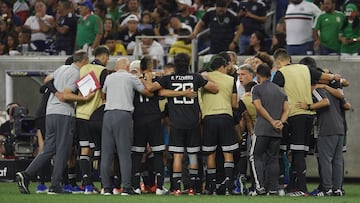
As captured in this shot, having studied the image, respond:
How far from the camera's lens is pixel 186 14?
Answer: 27.6 m

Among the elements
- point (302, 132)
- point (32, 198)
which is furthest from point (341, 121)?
point (32, 198)

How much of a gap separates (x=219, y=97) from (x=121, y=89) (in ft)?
5.15

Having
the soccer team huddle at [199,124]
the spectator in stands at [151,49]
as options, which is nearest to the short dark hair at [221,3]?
the spectator in stands at [151,49]

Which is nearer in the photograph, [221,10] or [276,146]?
[276,146]

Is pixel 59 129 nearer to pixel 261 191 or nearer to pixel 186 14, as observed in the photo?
pixel 261 191

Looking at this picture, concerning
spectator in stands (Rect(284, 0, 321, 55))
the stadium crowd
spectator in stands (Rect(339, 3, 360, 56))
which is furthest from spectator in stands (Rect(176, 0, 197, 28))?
the stadium crowd

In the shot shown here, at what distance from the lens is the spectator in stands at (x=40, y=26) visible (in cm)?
2828

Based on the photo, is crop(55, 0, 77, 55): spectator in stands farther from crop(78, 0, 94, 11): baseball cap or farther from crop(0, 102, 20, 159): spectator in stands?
crop(0, 102, 20, 159): spectator in stands

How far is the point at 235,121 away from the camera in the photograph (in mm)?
19797

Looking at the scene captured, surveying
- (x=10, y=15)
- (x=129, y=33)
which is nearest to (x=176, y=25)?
(x=129, y=33)

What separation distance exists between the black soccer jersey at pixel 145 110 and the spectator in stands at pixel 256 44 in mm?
5491

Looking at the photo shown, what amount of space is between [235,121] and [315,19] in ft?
20.3

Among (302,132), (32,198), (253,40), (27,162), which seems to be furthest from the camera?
(253,40)

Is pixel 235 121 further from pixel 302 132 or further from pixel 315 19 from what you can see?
pixel 315 19
